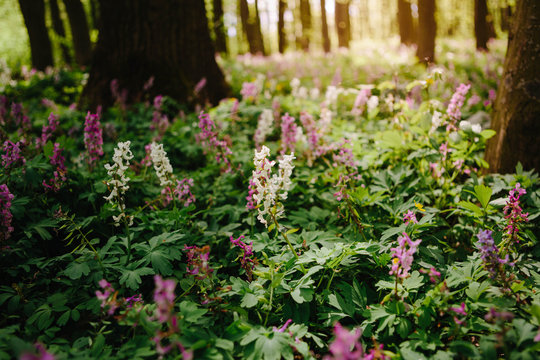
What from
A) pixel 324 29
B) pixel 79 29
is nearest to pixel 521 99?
pixel 79 29

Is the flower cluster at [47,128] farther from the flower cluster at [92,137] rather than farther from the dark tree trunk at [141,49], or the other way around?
the dark tree trunk at [141,49]

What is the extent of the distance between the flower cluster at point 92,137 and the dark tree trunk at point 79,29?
1366cm

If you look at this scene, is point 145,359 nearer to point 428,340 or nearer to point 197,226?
point 197,226

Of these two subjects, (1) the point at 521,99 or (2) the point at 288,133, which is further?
(2) the point at 288,133

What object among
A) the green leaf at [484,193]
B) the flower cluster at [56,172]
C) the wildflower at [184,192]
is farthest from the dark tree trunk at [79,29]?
the green leaf at [484,193]

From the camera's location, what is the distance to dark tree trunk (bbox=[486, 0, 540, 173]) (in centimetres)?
309

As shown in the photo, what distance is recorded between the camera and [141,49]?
19.9ft

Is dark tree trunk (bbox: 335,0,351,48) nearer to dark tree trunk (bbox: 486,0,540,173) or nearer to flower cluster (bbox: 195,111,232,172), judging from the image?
dark tree trunk (bbox: 486,0,540,173)

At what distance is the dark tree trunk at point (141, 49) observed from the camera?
5.97 m

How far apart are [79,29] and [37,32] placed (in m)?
3.45

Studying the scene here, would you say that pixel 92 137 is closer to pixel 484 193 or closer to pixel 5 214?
pixel 5 214

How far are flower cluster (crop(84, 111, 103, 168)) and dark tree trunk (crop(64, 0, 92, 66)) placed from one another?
13660 millimetres

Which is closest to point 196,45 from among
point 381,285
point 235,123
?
point 235,123

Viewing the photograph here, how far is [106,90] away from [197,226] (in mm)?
4395
